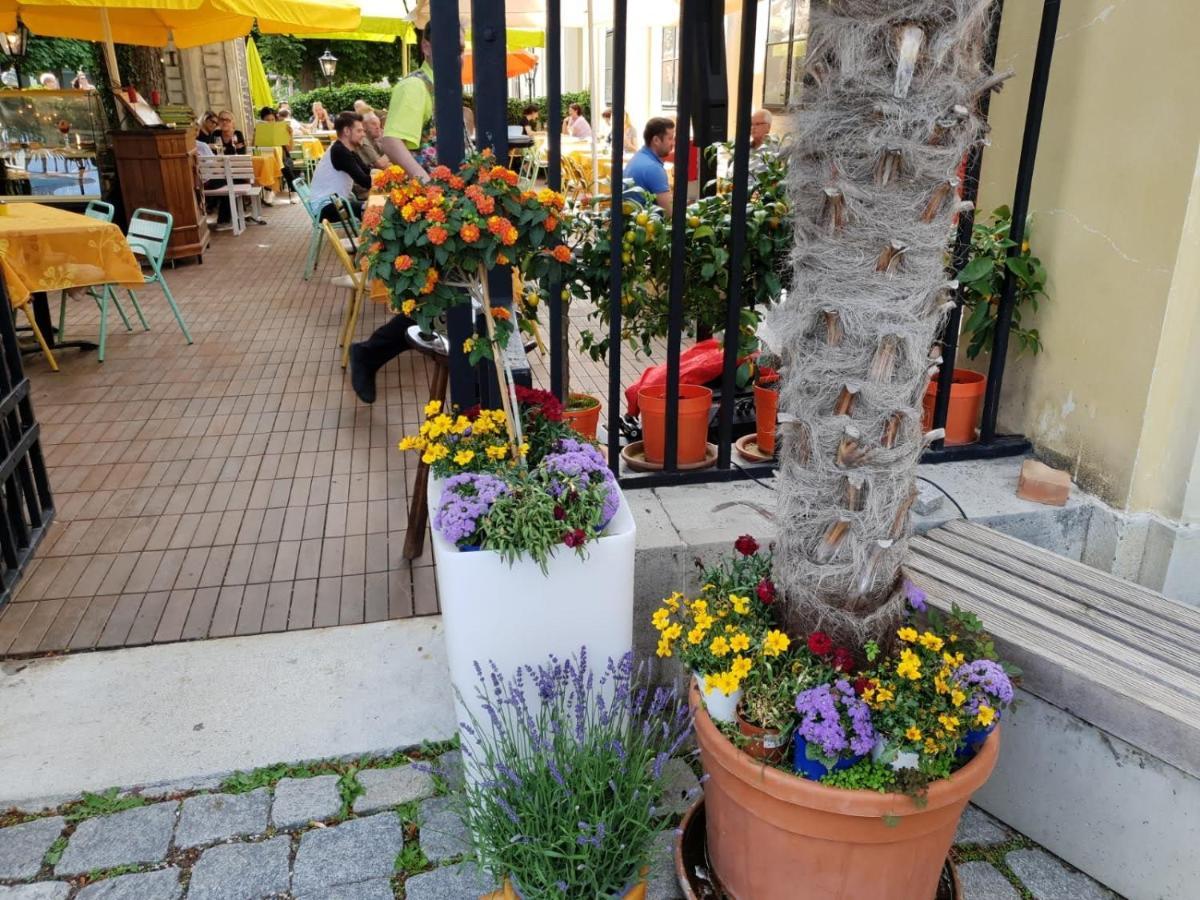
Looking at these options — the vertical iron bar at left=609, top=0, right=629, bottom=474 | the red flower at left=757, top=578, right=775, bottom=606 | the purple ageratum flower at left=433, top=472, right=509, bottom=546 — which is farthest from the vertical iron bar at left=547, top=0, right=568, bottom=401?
the red flower at left=757, top=578, right=775, bottom=606

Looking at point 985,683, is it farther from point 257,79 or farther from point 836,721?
point 257,79

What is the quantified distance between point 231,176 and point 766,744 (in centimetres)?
1126

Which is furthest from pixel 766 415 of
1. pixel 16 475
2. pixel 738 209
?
pixel 16 475

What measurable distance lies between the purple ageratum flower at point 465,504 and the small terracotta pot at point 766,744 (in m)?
0.74

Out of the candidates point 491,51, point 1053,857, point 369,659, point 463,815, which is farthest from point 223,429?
point 1053,857

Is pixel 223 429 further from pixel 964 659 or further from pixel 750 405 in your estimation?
pixel 964 659

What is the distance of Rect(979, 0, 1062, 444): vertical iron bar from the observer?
8.91 ft

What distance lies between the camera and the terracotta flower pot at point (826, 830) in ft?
→ 5.80

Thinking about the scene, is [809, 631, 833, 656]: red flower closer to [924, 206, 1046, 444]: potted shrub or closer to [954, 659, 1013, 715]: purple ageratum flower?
[954, 659, 1013, 715]: purple ageratum flower

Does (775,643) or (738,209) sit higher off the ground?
(738,209)

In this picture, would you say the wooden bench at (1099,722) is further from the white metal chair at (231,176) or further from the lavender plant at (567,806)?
the white metal chair at (231,176)

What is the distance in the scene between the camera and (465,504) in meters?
2.07

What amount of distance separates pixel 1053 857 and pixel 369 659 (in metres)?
1.98

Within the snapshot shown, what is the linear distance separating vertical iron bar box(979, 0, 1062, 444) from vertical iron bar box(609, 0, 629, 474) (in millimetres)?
1243
